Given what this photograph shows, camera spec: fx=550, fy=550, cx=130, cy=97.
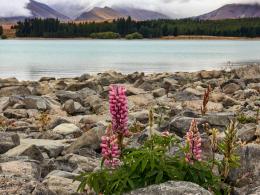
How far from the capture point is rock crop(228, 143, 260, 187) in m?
7.43

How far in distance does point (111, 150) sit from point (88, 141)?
18.9ft

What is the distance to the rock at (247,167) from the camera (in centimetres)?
743

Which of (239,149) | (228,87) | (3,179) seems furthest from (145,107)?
(3,179)

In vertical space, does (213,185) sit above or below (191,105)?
above

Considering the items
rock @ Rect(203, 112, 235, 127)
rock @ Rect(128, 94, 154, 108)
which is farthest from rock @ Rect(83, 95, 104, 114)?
rock @ Rect(203, 112, 235, 127)

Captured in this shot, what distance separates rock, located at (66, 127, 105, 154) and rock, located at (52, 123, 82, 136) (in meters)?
2.41

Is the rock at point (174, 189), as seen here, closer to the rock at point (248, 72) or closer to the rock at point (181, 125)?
the rock at point (181, 125)

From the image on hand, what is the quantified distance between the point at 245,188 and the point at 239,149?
91 centimetres

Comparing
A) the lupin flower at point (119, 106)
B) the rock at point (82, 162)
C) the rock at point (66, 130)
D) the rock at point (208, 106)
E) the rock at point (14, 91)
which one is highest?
the lupin flower at point (119, 106)

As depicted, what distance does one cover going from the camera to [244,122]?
14117mm

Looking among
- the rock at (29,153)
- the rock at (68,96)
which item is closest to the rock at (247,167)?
the rock at (29,153)

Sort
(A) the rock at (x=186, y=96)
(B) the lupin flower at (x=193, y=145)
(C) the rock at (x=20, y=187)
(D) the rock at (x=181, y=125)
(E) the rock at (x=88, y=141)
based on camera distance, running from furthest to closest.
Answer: (A) the rock at (x=186, y=96)
(D) the rock at (x=181, y=125)
(E) the rock at (x=88, y=141)
(C) the rock at (x=20, y=187)
(B) the lupin flower at (x=193, y=145)

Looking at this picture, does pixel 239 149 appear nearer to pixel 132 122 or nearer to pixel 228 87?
pixel 132 122

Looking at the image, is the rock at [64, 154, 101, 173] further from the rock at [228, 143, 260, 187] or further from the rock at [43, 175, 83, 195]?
the rock at [228, 143, 260, 187]
